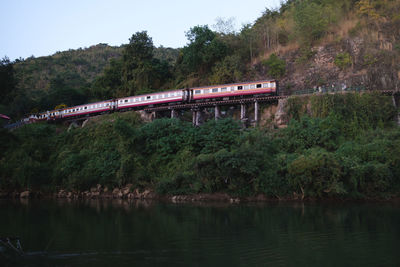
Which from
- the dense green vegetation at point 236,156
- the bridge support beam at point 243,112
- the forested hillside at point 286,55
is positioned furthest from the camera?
the forested hillside at point 286,55

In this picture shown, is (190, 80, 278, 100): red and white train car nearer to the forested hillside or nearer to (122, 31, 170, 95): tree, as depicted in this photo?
the forested hillside

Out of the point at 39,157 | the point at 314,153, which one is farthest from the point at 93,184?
the point at 314,153

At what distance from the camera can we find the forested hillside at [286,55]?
41.0 meters

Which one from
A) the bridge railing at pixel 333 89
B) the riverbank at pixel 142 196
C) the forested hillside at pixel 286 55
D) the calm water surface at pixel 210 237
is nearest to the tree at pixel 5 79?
the forested hillside at pixel 286 55

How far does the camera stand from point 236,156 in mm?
28484

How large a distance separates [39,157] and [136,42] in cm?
2605

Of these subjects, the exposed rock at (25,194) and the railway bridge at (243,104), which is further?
the exposed rock at (25,194)

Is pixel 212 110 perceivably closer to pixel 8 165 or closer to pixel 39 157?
pixel 39 157

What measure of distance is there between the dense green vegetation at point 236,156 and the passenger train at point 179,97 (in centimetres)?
401

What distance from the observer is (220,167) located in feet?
93.9

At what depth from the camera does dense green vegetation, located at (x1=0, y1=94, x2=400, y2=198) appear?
89.5 ft

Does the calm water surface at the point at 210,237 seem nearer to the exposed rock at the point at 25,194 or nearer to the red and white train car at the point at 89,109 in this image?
the exposed rock at the point at 25,194

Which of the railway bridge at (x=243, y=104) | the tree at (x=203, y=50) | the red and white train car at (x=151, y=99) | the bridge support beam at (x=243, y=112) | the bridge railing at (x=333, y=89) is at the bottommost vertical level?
the bridge support beam at (x=243, y=112)

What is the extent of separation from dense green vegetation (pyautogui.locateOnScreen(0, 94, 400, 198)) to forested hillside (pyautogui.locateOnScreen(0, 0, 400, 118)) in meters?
7.52
